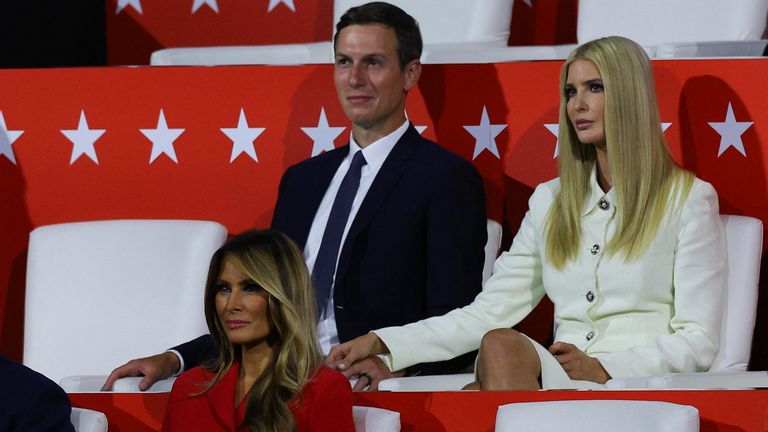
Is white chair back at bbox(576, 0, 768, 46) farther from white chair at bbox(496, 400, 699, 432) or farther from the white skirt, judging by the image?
white chair at bbox(496, 400, 699, 432)

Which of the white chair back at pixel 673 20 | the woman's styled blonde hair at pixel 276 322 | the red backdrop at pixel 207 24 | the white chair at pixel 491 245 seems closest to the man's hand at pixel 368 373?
the woman's styled blonde hair at pixel 276 322

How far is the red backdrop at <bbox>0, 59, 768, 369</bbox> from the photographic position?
11.9 ft

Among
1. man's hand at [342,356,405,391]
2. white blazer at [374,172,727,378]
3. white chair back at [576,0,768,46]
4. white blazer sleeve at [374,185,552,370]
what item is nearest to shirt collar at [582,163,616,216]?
white blazer at [374,172,727,378]

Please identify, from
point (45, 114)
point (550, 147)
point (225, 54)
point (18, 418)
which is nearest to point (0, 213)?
point (45, 114)

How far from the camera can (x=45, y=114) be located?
379 centimetres

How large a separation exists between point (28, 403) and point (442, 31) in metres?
2.36

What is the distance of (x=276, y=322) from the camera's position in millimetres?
2393

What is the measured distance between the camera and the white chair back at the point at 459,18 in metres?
4.21

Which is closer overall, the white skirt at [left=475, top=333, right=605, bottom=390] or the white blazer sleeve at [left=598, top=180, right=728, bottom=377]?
the white skirt at [left=475, top=333, right=605, bottom=390]

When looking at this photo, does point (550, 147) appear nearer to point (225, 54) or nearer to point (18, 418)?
point (225, 54)

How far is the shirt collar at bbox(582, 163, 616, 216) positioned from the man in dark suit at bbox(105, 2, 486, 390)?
0.89ft

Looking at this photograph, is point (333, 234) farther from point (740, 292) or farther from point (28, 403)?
point (28, 403)

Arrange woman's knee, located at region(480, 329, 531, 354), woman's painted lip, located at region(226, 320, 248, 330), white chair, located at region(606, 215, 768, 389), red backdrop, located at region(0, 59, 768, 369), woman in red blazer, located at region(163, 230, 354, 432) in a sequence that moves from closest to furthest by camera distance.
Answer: woman in red blazer, located at region(163, 230, 354, 432), woman's painted lip, located at region(226, 320, 248, 330), woman's knee, located at region(480, 329, 531, 354), white chair, located at region(606, 215, 768, 389), red backdrop, located at region(0, 59, 768, 369)

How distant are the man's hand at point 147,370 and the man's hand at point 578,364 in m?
0.75
